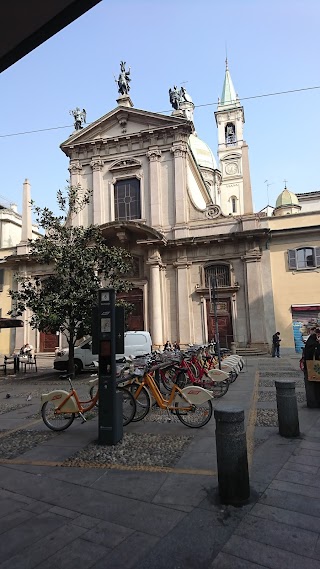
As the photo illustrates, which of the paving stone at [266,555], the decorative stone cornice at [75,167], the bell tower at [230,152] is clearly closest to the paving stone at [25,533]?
the paving stone at [266,555]

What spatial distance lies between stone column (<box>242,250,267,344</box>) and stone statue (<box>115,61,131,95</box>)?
54.0 feet

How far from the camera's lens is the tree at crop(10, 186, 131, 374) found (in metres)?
14.3

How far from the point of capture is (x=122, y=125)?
27453 mm

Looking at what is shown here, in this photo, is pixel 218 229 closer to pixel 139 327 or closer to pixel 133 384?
pixel 139 327

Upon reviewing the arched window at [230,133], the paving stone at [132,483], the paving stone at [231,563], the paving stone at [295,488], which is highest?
the arched window at [230,133]

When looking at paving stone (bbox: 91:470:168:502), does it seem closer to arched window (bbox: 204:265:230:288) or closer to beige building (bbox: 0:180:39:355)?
arched window (bbox: 204:265:230:288)

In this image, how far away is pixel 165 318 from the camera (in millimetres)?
24344

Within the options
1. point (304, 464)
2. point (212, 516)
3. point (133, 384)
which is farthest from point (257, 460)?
point (133, 384)

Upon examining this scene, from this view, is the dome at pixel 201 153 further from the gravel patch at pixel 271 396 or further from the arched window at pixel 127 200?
the gravel patch at pixel 271 396

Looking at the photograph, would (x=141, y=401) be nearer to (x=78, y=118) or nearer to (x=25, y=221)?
(x=25, y=221)

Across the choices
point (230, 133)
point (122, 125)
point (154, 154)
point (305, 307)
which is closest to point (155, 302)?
point (305, 307)

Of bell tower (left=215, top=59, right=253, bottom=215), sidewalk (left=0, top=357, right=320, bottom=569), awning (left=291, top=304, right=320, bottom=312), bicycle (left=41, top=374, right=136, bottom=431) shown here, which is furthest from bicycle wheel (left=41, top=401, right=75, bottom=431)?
bell tower (left=215, top=59, right=253, bottom=215)

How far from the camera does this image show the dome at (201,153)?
50719 millimetres

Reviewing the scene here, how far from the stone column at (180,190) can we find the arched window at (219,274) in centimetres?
280
